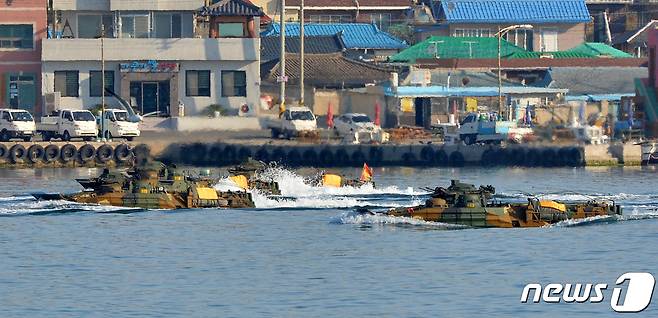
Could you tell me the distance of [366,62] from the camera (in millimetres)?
121312

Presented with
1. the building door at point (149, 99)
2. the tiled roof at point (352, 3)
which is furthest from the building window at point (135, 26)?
the tiled roof at point (352, 3)

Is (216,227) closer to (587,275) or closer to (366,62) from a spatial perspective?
(587,275)

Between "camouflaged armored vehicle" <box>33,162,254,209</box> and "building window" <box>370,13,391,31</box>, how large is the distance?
291ft

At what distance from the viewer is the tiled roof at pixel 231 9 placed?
349 feet

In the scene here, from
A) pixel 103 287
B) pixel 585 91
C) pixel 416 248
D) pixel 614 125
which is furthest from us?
pixel 585 91

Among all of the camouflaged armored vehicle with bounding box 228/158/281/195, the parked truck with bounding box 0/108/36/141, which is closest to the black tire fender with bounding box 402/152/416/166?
the parked truck with bounding box 0/108/36/141

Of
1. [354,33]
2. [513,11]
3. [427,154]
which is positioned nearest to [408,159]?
[427,154]

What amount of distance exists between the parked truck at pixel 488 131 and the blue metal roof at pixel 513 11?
4121cm

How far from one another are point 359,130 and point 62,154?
1700 cm

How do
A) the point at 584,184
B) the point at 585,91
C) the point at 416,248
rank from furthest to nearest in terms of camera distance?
the point at 585,91 → the point at 584,184 → the point at 416,248

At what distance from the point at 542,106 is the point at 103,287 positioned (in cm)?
6677

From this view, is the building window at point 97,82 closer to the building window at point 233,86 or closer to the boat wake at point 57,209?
the building window at point 233,86


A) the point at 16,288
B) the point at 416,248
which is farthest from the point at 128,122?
the point at 16,288

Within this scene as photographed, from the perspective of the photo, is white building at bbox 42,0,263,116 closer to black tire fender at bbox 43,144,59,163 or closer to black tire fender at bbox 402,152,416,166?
black tire fender at bbox 43,144,59,163
